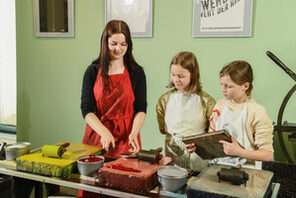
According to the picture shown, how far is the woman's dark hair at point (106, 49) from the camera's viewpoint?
2.14 metres

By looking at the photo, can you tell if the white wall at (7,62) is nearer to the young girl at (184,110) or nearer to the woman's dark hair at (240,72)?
the young girl at (184,110)

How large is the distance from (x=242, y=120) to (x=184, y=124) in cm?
38

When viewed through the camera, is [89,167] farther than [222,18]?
No

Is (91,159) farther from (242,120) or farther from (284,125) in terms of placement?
(284,125)

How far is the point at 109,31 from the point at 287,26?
46.6 inches

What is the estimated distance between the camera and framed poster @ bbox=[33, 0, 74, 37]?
2.85 meters

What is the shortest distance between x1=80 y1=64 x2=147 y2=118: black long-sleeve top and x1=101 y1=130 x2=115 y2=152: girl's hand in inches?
9.5

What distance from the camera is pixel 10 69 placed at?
3641 millimetres

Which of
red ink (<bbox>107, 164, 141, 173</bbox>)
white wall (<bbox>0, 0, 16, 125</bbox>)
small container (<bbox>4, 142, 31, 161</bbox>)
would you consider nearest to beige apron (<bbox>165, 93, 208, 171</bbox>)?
red ink (<bbox>107, 164, 141, 173</bbox>)

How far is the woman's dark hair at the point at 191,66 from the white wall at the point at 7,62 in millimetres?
2226

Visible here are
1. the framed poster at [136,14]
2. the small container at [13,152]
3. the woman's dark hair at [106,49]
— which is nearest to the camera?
the small container at [13,152]

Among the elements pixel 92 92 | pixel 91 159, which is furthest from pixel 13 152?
pixel 92 92

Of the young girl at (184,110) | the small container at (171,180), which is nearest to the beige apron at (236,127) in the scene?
the young girl at (184,110)

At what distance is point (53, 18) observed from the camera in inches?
117
